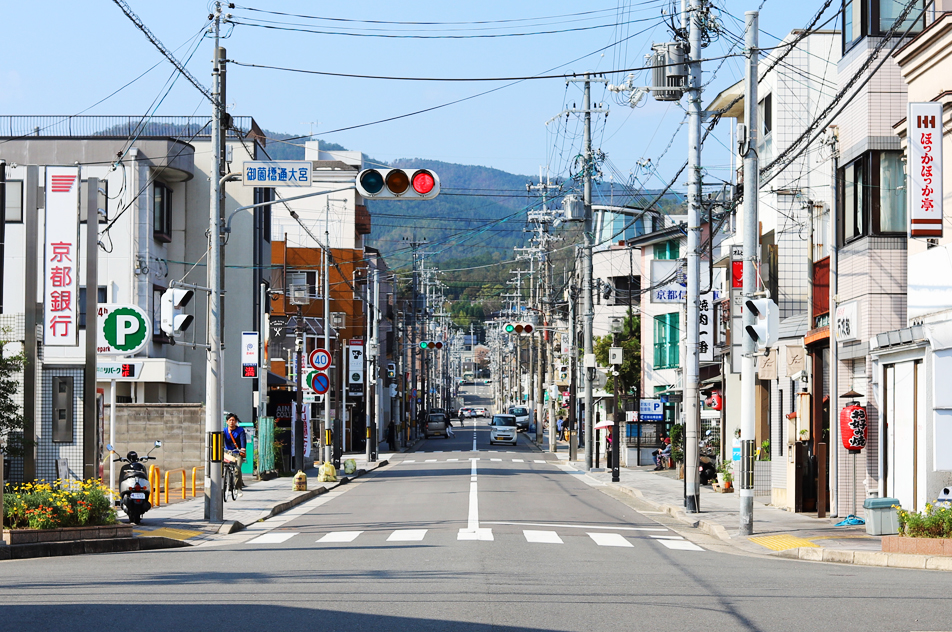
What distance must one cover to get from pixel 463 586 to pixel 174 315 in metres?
11.6

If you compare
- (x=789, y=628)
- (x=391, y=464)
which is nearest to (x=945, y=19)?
(x=789, y=628)

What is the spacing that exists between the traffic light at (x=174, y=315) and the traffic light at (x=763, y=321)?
10.4 m

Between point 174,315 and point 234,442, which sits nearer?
point 174,315

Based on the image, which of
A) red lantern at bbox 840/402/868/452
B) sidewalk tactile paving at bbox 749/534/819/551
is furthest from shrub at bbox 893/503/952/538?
red lantern at bbox 840/402/868/452

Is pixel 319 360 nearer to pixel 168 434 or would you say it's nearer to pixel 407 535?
pixel 168 434

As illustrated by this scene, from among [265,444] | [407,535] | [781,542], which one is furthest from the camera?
[265,444]

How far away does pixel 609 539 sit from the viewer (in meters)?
18.8

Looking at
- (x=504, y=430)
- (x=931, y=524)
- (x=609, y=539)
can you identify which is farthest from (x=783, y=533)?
(x=504, y=430)

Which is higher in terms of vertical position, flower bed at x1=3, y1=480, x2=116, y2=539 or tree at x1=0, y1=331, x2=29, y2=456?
tree at x1=0, y1=331, x2=29, y2=456

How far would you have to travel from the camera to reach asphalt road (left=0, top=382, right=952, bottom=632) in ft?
31.7

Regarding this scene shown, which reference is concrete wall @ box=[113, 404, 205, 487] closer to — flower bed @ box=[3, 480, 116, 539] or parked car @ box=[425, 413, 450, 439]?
flower bed @ box=[3, 480, 116, 539]

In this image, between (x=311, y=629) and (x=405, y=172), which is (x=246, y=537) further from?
(x=311, y=629)

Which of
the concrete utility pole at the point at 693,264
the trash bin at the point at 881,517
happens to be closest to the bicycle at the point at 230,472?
the concrete utility pole at the point at 693,264

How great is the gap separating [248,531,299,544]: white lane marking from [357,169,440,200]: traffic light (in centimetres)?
584
